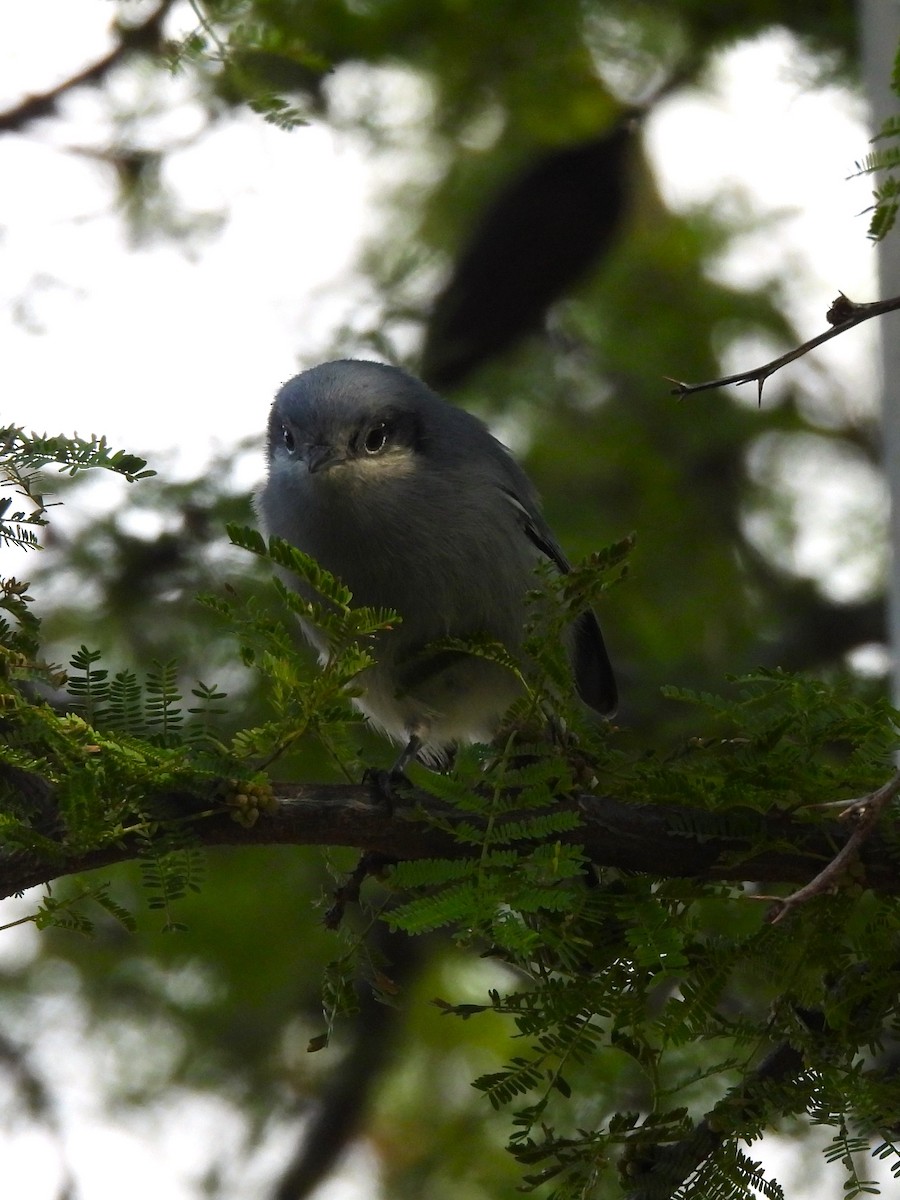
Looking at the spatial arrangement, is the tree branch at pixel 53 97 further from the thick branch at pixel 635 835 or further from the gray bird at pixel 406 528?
the thick branch at pixel 635 835

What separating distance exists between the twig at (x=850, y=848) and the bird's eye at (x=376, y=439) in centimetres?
203

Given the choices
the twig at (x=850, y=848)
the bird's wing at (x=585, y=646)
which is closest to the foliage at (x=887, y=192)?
the twig at (x=850, y=848)

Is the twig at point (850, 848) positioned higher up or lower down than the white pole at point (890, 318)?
lower down

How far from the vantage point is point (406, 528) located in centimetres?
367

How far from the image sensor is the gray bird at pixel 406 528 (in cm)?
363

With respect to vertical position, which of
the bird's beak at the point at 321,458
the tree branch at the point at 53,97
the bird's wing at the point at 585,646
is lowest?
the bird's wing at the point at 585,646

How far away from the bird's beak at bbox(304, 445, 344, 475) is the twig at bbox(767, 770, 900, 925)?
1.96 meters

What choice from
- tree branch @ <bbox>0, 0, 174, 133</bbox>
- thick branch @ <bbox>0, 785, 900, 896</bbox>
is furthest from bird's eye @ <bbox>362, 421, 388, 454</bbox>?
tree branch @ <bbox>0, 0, 174, 133</bbox>

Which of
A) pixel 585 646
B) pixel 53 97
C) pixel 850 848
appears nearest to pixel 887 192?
pixel 850 848

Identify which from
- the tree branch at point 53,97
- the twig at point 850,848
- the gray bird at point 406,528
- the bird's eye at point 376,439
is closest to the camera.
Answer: the twig at point 850,848

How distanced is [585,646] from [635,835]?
2094 mm

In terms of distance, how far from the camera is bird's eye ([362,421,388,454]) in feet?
12.6

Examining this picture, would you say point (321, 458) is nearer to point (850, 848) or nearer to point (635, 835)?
point (635, 835)

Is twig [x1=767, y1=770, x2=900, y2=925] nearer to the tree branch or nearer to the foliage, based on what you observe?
the foliage
